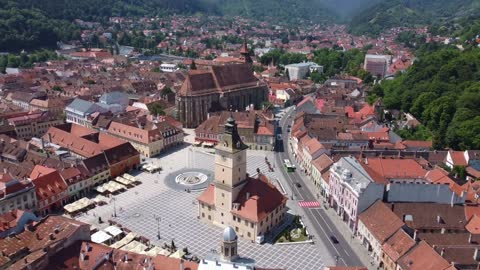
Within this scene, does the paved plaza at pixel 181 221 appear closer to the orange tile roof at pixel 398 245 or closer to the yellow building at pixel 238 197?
the yellow building at pixel 238 197

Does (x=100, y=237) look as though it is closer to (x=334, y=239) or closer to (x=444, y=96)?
(x=334, y=239)

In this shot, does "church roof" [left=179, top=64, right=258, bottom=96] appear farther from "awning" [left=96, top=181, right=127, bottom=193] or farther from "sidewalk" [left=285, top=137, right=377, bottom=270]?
"sidewalk" [left=285, top=137, right=377, bottom=270]

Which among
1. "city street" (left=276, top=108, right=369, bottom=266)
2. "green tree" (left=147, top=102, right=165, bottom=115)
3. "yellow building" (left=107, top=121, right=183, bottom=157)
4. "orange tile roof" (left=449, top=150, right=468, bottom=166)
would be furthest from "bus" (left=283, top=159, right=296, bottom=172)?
"green tree" (left=147, top=102, right=165, bottom=115)

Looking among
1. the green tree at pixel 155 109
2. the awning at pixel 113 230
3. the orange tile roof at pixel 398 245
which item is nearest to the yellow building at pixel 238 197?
the awning at pixel 113 230

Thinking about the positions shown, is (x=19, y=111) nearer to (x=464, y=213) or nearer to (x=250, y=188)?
(x=250, y=188)

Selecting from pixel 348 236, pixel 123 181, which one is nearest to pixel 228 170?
pixel 348 236

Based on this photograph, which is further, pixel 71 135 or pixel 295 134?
A: pixel 295 134

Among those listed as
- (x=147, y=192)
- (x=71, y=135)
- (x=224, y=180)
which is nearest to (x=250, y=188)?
(x=224, y=180)
